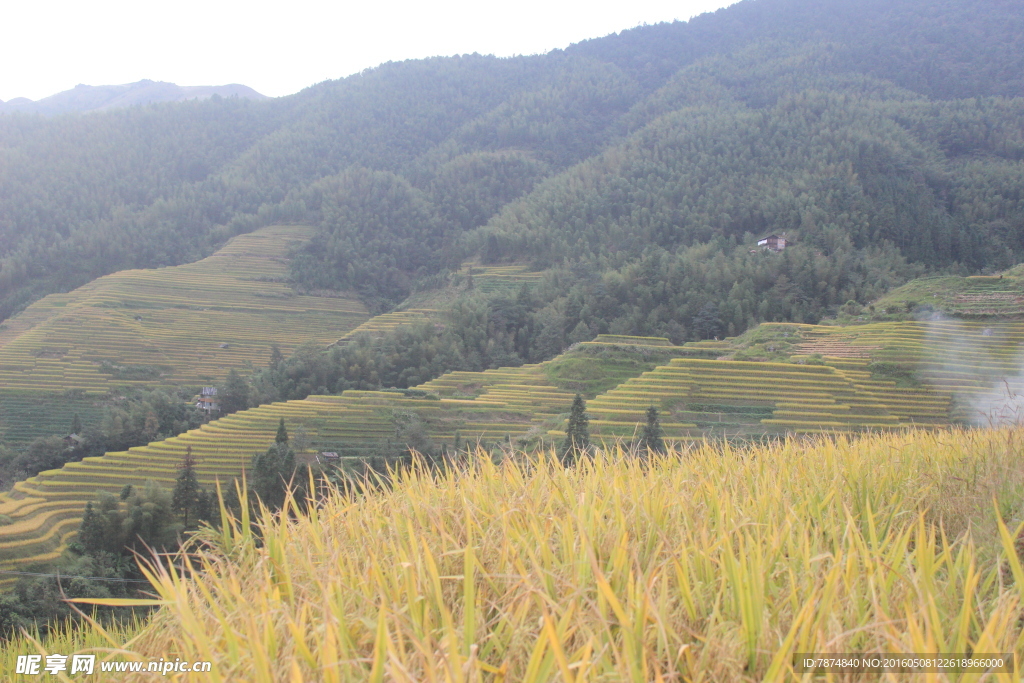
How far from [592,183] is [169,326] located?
5102 centimetres

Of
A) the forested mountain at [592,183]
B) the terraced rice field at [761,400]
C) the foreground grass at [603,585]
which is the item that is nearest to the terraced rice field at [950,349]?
the terraced rice field at [761,400]

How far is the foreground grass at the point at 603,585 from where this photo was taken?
4.65ft

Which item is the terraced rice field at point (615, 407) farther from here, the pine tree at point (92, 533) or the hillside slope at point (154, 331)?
the hillside slope at point (154, 331)

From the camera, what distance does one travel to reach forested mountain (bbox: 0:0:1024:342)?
50.9 m

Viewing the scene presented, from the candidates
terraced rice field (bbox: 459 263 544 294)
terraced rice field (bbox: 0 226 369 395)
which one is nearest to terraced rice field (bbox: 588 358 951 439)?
terraced rice field (bbox: 459 263 544 294)

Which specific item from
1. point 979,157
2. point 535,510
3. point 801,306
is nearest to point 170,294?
point 801,306

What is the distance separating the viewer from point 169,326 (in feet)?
168

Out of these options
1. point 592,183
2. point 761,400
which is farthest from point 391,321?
point 592,183

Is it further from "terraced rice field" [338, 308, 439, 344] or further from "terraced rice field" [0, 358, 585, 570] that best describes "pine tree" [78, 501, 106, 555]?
"terraced rice field" [338, 308, 439, 344]

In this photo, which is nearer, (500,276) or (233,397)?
(233,397)

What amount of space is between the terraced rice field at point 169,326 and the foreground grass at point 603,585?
148 feet

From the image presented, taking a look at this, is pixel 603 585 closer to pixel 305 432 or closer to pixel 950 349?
pixel 305 432

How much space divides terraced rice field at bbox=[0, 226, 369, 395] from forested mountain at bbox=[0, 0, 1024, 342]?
22.8 feet

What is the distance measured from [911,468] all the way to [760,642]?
2.10 metres
